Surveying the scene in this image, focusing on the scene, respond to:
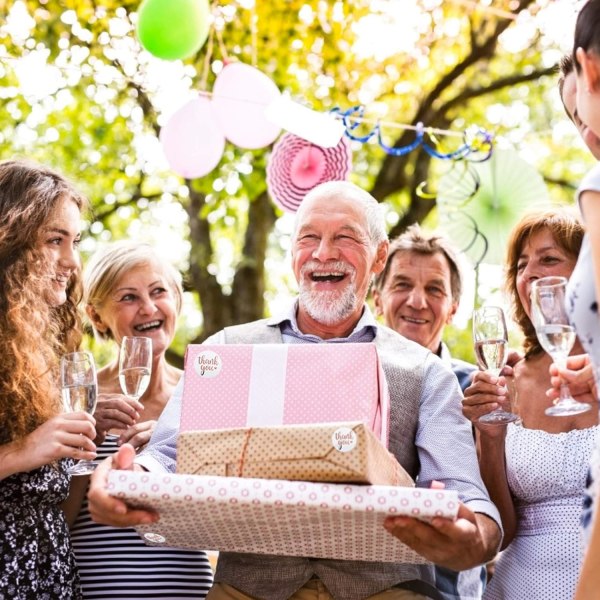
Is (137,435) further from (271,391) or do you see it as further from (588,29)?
(588,29)

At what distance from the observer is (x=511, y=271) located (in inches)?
144

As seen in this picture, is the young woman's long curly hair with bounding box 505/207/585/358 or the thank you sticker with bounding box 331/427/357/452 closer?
the thank you sticker with bounding box 331/427/357/452

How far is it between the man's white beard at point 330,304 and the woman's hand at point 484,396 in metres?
0.58

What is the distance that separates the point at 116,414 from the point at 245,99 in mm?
2274

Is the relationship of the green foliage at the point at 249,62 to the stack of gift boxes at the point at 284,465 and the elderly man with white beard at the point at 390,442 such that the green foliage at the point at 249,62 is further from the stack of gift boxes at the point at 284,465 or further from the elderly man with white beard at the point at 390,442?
the stack of gift boxes at the point at 284,465

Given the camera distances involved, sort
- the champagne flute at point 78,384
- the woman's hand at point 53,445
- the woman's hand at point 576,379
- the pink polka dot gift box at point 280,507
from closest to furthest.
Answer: the pink polka dot gift box at point 280,507 → the woman's hand at point 576,379 → the woman's hand at point 53,445 → the champagne flute at point 78,384

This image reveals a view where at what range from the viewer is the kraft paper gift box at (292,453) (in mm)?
2289

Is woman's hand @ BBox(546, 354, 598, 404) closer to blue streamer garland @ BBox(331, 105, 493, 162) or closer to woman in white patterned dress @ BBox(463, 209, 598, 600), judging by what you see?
woman in white patterned dress @ BBox(463, 209, 598, 600)

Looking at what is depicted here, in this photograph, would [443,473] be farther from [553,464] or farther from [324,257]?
[324,257]

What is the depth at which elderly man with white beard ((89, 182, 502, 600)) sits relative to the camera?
2463 millimetres

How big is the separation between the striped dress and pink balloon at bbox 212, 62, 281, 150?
232 cm

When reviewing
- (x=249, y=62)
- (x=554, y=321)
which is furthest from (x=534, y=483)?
(x=249, y=62)

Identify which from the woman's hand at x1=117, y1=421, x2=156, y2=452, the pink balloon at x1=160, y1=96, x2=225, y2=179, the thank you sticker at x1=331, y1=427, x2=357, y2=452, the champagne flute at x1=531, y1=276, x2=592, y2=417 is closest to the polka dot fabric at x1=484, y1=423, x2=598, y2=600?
the champagne flute at x1=531, y1=276, x2=592, y2=417

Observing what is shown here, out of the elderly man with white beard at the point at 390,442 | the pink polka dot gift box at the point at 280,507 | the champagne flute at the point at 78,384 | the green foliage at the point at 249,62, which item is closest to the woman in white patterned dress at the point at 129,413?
the champagne flute at the point at 78,384
